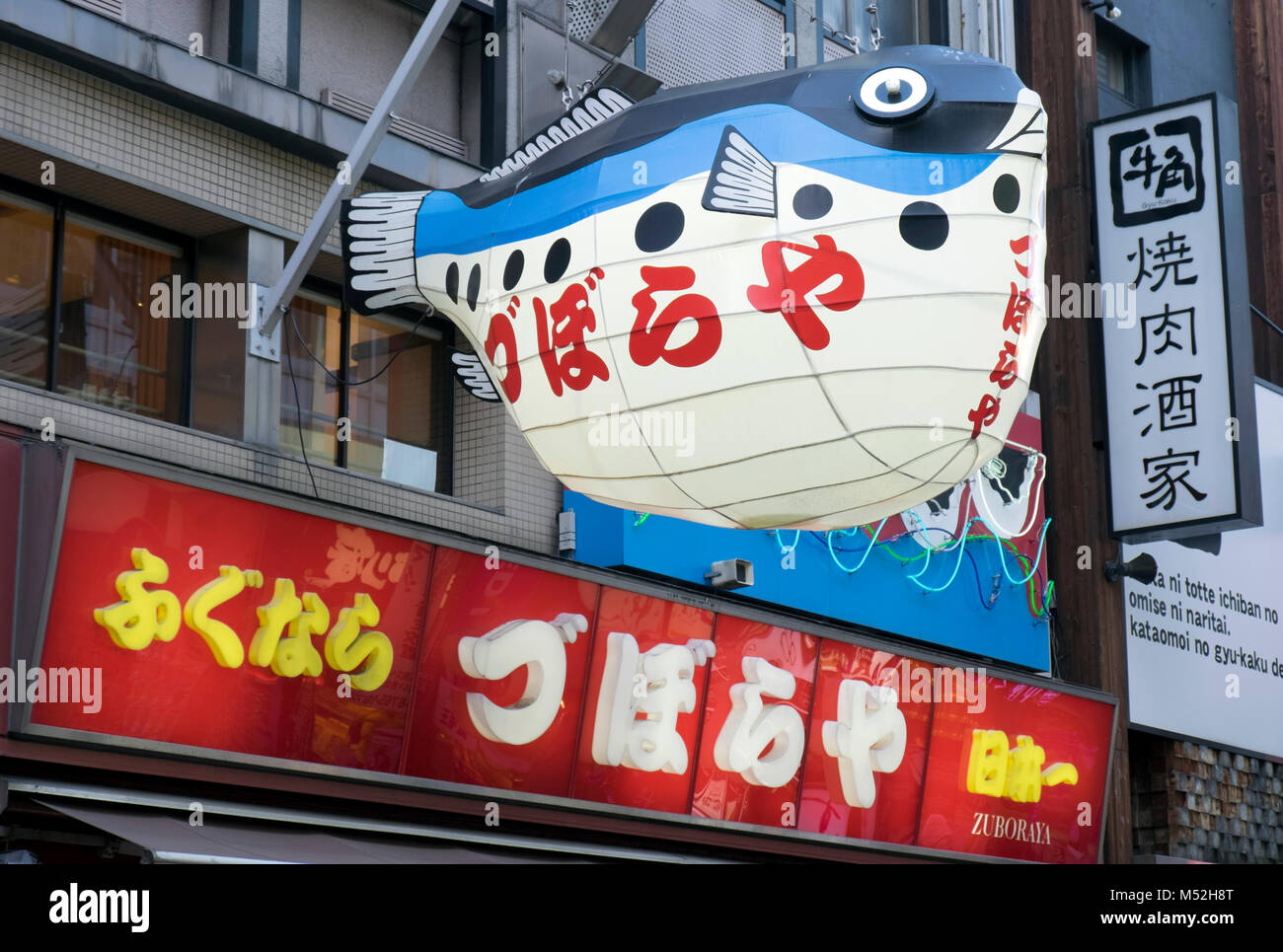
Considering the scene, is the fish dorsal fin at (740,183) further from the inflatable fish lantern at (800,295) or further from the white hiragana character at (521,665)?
the white hiragana character at (521,665)

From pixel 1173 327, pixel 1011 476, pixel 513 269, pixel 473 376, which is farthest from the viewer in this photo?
pixel 1011 476

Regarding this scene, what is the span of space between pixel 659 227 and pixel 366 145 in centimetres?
321

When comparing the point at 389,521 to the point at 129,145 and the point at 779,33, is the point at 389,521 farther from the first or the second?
the point at 779,33

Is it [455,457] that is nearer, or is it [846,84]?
[846,84]

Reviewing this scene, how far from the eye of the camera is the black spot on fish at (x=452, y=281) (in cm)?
799

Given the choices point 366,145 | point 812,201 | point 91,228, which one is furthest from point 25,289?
point 812,201

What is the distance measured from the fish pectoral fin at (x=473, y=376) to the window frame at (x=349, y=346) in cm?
193

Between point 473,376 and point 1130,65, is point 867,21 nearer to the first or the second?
point 1130,65

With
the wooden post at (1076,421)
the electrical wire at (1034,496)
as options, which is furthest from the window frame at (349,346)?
the wooden post at (1076,421)

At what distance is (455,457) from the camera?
41.4ft

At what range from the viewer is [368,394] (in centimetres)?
1214
